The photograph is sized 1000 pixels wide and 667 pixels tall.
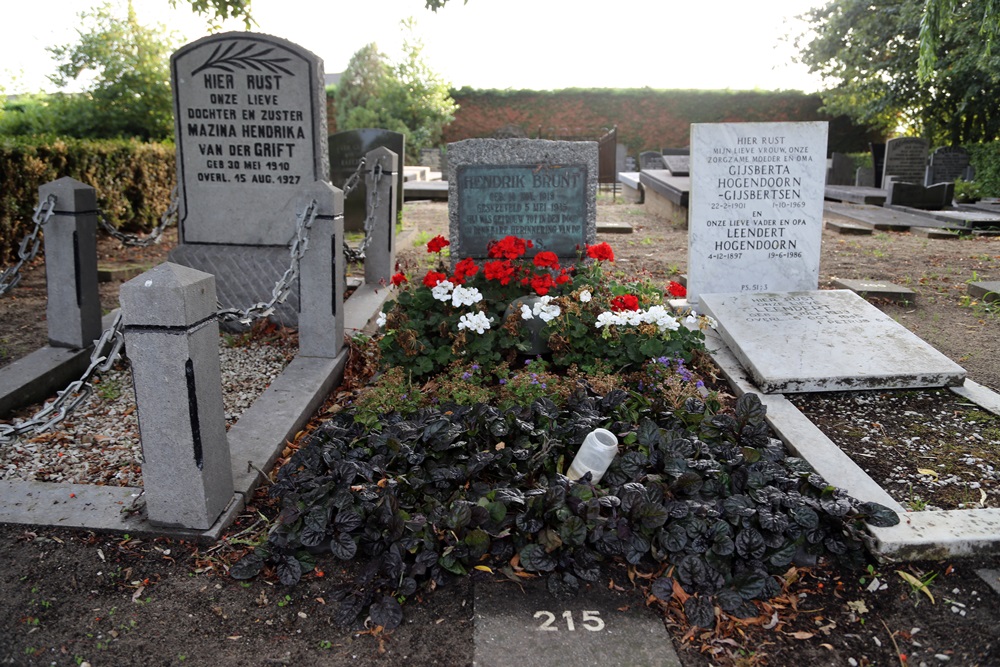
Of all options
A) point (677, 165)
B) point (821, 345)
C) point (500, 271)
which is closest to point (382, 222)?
point (500, 271)

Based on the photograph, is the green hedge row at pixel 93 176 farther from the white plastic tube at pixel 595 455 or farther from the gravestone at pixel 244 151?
the white plastic tube at pixel 595 455

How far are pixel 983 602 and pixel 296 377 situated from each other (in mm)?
3364

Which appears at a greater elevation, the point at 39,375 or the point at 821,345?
the point at 821,345

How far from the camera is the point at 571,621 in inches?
97.2

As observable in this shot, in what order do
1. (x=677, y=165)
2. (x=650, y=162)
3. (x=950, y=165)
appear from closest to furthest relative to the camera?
(x=677, y=165)
(x=950, y=165)
(x=650, y=162)

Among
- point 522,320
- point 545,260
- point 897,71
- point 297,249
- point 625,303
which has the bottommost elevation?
point 522,320

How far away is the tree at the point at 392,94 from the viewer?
21.2 meters

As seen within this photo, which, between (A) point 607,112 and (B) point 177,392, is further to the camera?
(A) point 607,112

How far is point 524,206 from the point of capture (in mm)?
5176

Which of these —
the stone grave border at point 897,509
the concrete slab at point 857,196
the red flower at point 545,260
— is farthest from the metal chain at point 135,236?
the concrete slab at point 857,196

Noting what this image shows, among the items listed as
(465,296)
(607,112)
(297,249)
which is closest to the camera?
(297,249)

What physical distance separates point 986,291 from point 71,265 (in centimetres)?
686

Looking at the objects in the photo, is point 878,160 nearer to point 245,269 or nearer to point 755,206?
point 755,206

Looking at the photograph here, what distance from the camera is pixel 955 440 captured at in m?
3.54
